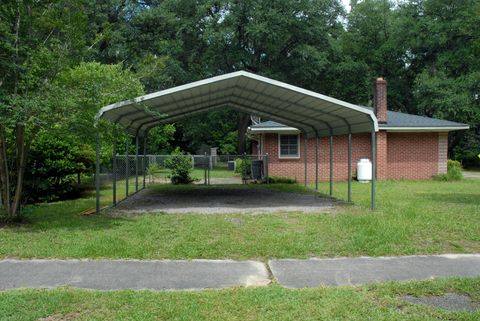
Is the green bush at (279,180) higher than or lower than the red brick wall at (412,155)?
lower

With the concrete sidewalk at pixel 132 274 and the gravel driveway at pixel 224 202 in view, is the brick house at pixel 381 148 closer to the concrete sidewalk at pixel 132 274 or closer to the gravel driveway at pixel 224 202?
the gravel driveway at pixel 224 202

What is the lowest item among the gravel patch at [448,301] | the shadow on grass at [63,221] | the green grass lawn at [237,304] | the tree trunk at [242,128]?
the gravel patch at [448,301]

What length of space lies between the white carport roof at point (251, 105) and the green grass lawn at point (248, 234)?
2209 millimetres

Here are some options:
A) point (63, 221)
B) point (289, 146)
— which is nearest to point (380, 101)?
point (289, 146)

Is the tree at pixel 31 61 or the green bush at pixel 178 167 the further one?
the green bush at pixel 178 167

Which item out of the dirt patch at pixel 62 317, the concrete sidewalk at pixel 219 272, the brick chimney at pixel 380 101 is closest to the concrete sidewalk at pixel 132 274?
the concrete sidewalk at pixel 219 272

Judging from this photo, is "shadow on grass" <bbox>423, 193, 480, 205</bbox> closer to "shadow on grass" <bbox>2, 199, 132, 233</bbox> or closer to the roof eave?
the roof eave

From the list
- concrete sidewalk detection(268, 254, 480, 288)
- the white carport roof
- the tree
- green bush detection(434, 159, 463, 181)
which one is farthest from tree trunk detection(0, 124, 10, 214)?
green bush detection(434, 159, 463, 181)

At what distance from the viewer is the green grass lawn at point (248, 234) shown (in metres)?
6.83

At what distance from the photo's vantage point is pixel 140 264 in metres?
6.16

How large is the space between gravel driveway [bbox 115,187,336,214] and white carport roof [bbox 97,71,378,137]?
7.05 ft

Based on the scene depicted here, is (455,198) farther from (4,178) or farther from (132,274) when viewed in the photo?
(4,178)

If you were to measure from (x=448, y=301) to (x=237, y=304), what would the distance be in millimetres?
2121

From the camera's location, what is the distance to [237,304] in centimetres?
454
